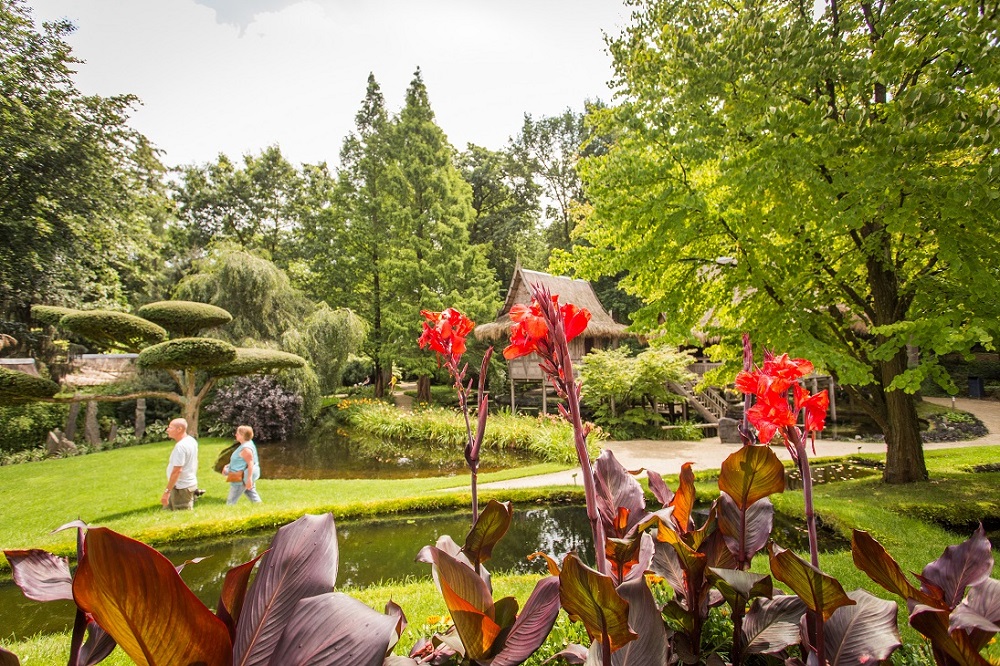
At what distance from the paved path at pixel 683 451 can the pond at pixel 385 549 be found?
1496 millimetres

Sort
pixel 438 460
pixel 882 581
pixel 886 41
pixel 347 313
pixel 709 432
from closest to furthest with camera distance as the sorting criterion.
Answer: pixel 882 581 → pixel 886 41 → pixel 438 460 → pixel 709 432 → pixel 347 313

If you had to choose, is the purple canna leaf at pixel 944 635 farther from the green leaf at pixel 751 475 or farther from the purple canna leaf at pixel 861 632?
the green leaf at pixel 751 475

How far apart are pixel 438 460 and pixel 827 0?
11064 mm

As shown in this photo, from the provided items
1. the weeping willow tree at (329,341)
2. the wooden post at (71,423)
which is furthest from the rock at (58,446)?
the weeping willow tree at (329,341)

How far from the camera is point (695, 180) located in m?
6.37

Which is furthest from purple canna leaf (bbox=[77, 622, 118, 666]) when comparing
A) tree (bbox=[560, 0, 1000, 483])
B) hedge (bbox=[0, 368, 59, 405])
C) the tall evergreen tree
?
the tall evergreen tree

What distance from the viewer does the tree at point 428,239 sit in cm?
1838

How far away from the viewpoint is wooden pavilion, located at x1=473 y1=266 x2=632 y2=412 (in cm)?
1720

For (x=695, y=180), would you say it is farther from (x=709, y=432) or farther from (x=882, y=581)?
(x=709, y=432)

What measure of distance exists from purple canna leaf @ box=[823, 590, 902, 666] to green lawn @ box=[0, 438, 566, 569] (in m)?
6.03

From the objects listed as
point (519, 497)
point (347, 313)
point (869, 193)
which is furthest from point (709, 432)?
point (347, 313)

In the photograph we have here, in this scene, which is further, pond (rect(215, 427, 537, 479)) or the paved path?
pond (rect(215, 427, 537, 479))

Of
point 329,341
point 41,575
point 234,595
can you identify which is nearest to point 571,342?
point 329,341

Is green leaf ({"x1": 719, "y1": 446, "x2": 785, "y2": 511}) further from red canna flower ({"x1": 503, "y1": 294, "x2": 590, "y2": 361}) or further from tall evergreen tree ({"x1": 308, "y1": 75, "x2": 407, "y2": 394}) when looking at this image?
tall evergreen tree ({"x1": 308, "y1": 75, "x2": 407, "y2": 394})
